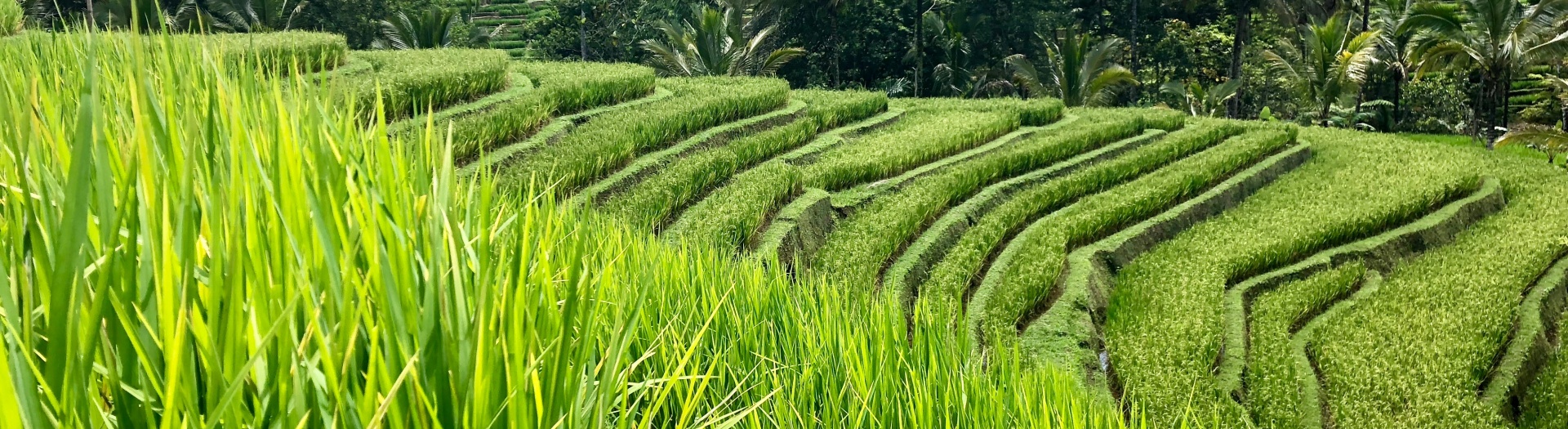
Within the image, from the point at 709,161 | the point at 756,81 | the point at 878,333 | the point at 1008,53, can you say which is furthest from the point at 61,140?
the point at 1008,53

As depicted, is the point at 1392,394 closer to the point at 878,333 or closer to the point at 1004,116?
the point at 878,333

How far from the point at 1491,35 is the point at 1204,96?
471 centimetres

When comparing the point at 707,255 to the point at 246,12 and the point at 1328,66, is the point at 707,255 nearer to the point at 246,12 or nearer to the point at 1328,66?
the point at 1328,66

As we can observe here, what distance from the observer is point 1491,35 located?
48.5 feet

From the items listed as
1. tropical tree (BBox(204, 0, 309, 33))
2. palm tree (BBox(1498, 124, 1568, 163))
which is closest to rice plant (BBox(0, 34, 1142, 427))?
palm tree (BBox(1498, 124, 1568, 163))

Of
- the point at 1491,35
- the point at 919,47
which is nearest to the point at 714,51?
the point at 919,47

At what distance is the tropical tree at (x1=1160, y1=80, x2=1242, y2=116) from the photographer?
17.3 meters

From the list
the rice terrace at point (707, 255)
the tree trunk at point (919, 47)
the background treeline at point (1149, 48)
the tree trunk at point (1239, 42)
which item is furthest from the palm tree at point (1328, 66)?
the tree trunk at point (919, 47)

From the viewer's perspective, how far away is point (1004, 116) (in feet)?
27.8

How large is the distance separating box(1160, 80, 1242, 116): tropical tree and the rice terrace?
7.29 meters

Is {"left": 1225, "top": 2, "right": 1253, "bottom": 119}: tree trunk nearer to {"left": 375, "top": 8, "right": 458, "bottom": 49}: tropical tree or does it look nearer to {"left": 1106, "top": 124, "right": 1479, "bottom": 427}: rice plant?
{"left": 1106, "top": 124, "right": 1479, "bottom": 427}: rice plant

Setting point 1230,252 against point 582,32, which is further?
point 582,32

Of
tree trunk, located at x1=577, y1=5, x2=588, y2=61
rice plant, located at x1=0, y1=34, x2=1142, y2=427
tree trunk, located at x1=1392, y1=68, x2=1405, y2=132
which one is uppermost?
tree trunk, located at x1=577, y1=5, x2=588, y2=61

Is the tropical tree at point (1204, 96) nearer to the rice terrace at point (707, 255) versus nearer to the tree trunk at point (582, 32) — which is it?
the rice terrace at point (707, 255)
